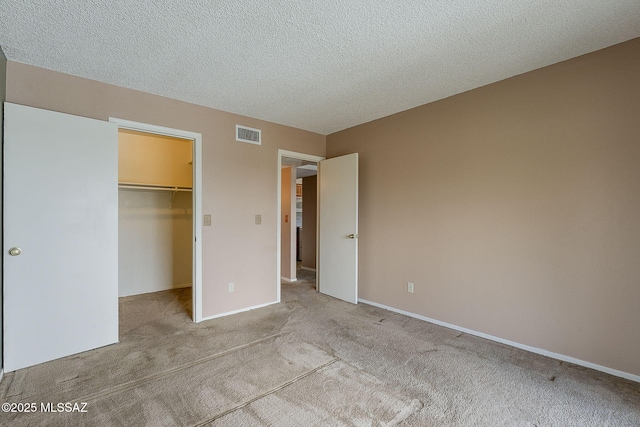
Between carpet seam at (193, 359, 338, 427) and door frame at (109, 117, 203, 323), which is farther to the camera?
door frame at (109, 117, 203, 323)

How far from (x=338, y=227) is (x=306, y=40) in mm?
2612

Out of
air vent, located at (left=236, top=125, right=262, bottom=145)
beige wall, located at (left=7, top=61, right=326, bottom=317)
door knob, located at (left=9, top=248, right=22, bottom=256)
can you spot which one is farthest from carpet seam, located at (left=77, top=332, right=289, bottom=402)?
air vent, located at (left=236, top=125, right=262, bottom=145)

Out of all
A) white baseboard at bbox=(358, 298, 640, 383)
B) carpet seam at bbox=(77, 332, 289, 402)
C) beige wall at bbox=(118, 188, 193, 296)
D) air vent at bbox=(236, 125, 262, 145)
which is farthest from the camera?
beige wall at bbox=(118, 188, 193, 296)

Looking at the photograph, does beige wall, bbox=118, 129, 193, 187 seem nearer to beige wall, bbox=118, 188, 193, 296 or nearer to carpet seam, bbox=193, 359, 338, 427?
beige wall, bbox=118, 188, 193, 296

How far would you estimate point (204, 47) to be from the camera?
7.22 feet

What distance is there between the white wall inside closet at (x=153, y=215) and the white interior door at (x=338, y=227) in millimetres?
2221

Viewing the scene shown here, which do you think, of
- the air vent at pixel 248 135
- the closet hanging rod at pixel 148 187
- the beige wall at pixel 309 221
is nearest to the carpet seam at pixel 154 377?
the air vent at pixel 248 135

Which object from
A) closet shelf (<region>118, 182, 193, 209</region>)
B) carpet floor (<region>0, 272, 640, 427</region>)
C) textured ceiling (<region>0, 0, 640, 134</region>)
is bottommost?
carpet floor (<region>0, 272, 640, 427</region>)

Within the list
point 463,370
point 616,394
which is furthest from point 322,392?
point 616,394

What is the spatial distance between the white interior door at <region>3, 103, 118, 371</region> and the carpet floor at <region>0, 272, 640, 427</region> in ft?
0.77

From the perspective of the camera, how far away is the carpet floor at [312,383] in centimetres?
175

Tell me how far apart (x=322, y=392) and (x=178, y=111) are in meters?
3.13

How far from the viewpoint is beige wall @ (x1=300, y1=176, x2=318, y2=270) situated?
6.45 meters

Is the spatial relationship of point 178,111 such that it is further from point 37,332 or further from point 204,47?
point 37,332
